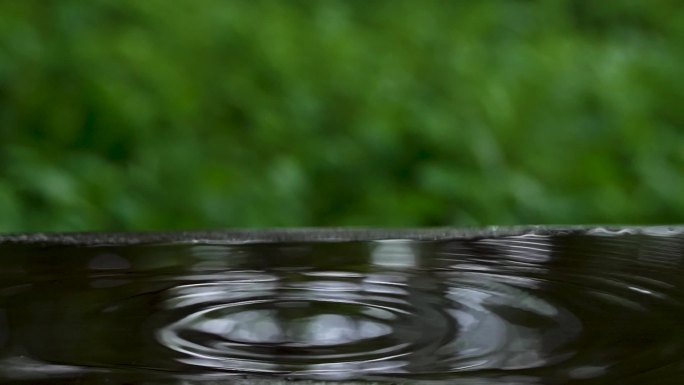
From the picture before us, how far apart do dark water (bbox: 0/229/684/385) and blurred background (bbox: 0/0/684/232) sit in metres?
0.63

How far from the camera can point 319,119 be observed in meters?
1.60

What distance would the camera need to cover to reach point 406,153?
153 cm

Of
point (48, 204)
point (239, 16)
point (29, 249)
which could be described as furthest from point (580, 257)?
point (239, 16)

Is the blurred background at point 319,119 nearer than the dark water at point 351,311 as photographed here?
No

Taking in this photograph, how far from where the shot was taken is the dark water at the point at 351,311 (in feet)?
1.57

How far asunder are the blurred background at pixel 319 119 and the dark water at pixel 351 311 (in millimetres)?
→ 634

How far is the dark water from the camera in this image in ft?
1.57

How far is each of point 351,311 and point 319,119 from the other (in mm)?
1013

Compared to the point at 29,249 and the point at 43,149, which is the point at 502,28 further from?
the point at 29,249

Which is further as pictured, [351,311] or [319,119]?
[319,119]

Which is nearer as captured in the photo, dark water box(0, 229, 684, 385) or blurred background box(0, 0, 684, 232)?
dark water box(0, 229, 684, 385)

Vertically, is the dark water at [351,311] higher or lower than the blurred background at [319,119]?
lower

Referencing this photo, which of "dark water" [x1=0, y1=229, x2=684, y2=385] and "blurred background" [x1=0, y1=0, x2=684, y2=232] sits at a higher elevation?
"blurred background" [x1=0, y1=0, x2=684, y2=232]

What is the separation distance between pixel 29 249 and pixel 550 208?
36.3 inches
